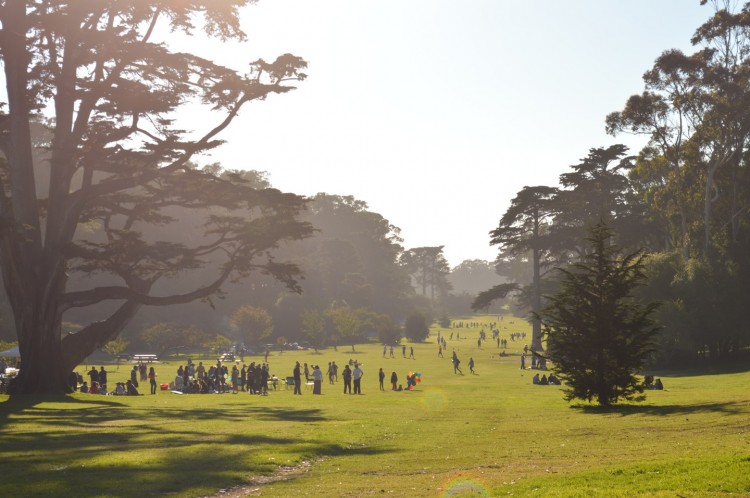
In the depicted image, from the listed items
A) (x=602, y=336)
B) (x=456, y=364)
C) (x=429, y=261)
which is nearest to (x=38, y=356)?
(x=602, y=336)

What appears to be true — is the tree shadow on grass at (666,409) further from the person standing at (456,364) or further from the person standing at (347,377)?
the person standing at (456,364)

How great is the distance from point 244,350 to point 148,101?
195 ft

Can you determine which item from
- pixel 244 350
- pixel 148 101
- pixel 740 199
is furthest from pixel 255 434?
pixel 244 350

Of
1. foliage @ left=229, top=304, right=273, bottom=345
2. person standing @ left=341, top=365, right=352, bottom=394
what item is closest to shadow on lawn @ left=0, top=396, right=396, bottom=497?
person standing @ left=341, top=365, right=352, bottom=394

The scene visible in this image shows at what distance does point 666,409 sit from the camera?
22797 millimetres

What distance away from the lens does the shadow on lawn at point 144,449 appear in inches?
481

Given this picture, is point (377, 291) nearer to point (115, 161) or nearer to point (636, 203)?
point (636, 203)

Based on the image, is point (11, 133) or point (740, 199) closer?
point (11, 133)

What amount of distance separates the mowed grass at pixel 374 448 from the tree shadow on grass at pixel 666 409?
0.17 ft

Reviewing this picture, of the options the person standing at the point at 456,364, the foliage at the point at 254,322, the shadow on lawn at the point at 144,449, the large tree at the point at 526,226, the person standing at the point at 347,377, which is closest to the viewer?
the shadow on lawn at the point at 144,449

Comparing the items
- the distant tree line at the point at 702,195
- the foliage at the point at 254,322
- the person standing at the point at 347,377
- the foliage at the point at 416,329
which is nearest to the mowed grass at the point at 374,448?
the person standing at the point at 347,377

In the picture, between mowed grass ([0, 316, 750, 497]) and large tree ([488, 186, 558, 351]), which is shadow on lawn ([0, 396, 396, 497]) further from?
large tree ([488, 186, 558, 351])

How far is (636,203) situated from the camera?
7200 cm

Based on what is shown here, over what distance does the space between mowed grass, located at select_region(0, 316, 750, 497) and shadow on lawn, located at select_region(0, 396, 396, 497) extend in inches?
1.8
